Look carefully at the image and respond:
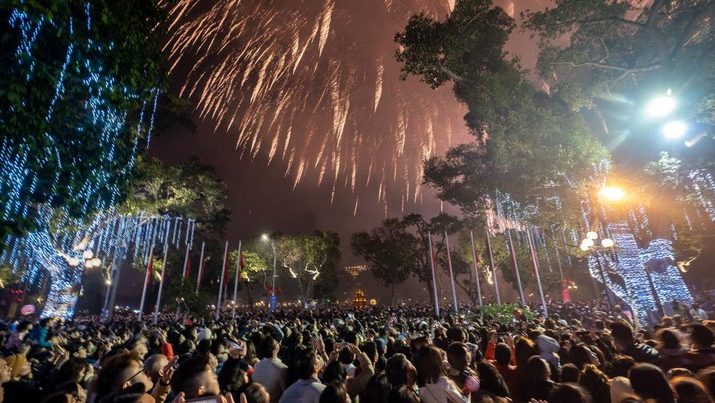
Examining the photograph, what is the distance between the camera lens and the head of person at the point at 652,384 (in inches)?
133

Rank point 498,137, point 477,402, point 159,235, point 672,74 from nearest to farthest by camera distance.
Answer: point 477,402, point 672,74, point 498,137, point 159,235

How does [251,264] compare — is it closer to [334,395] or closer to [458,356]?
[458,356]

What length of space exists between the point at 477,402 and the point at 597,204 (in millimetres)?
19287

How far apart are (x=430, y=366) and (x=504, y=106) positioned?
1723 centimetres

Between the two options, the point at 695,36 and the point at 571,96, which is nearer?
the point at 695,36

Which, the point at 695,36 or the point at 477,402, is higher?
the point at 695,36

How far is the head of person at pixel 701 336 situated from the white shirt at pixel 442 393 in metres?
4.32

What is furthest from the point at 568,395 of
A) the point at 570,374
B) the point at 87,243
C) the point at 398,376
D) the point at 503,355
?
the point at 87,243

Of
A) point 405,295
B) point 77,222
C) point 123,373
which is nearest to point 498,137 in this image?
point 123,373

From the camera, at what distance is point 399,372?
3.69 metres

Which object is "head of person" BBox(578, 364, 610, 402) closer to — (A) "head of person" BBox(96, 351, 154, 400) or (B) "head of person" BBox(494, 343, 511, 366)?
(B) "head of person" BBox(494, 343, 511, 366)

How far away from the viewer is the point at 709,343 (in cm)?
523

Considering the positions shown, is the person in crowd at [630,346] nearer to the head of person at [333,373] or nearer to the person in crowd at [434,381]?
the person in crowd at [434,381]

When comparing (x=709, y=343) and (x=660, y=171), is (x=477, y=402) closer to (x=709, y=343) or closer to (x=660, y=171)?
(x=709, y=343)
